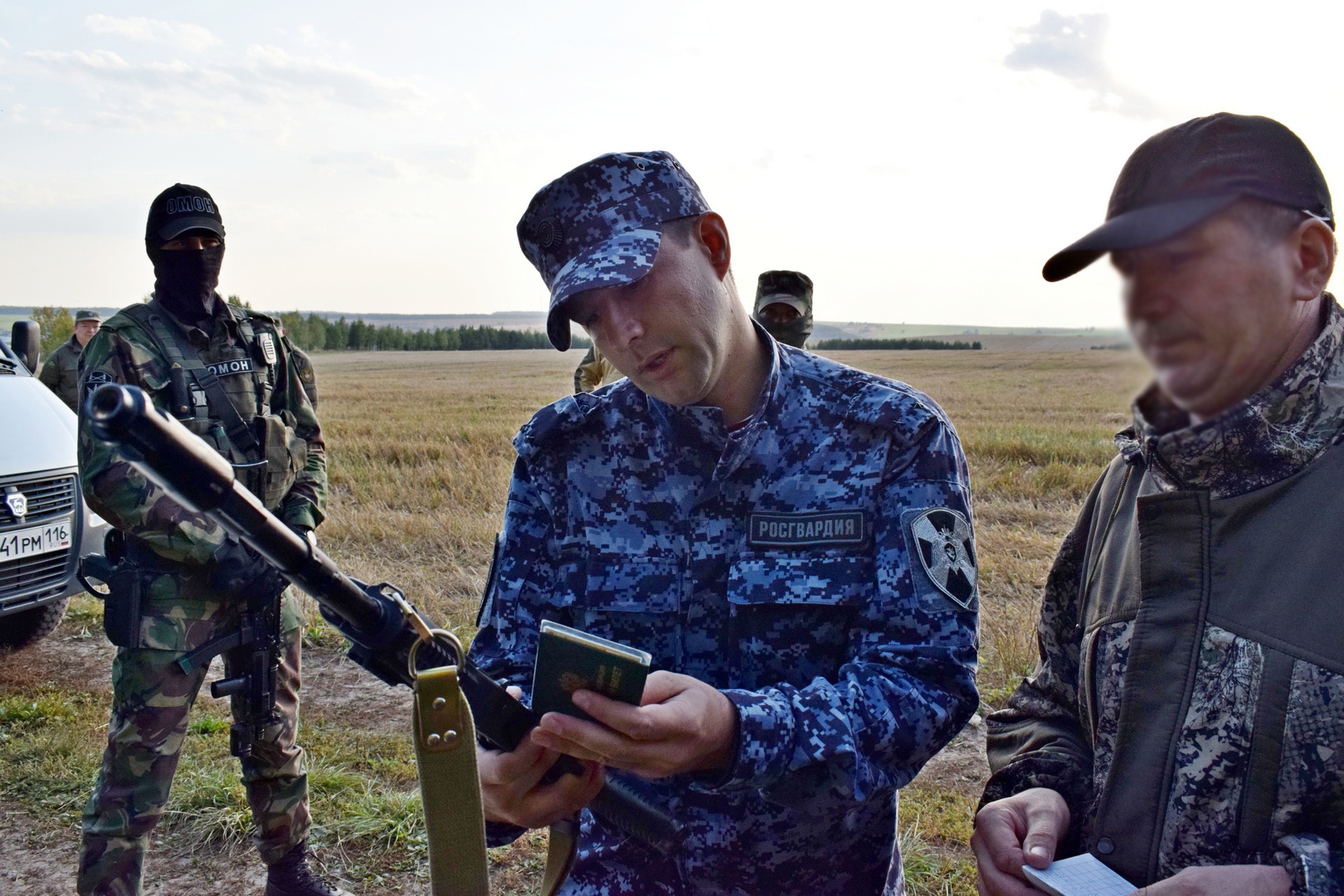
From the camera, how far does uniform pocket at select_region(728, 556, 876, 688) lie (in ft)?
5.60

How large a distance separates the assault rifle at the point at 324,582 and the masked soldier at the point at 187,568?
245 centimetres

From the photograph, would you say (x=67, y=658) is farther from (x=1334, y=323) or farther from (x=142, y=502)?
(x=1334, y=323)

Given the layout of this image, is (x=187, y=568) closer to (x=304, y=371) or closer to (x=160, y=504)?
(x=160, y=504)

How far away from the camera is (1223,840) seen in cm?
Answer: 120

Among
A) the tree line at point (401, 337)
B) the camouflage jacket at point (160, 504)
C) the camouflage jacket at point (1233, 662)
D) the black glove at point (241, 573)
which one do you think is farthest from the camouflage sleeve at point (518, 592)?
the tree line at point (401, 337)

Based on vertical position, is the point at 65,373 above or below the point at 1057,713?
above

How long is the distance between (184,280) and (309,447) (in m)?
0.89

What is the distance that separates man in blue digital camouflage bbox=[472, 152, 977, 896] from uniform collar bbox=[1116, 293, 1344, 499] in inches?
21.4

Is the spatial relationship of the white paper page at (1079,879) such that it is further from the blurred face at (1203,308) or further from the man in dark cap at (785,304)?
the man in dark cap at (785,304)

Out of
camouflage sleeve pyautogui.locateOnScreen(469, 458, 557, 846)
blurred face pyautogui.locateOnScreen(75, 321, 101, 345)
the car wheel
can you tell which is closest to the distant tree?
blurred face pyautogui.locateOnScreen(75, 321, 101, 345)

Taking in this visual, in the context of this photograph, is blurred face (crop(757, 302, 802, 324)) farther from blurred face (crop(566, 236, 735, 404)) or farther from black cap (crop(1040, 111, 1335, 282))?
black cap (crop(1040, 111, 1335, 282))

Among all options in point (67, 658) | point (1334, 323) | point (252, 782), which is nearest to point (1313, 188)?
point (1334, 323)

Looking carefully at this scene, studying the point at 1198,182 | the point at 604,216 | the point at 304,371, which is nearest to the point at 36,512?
the point at 304,371

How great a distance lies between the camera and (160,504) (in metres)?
3.52
